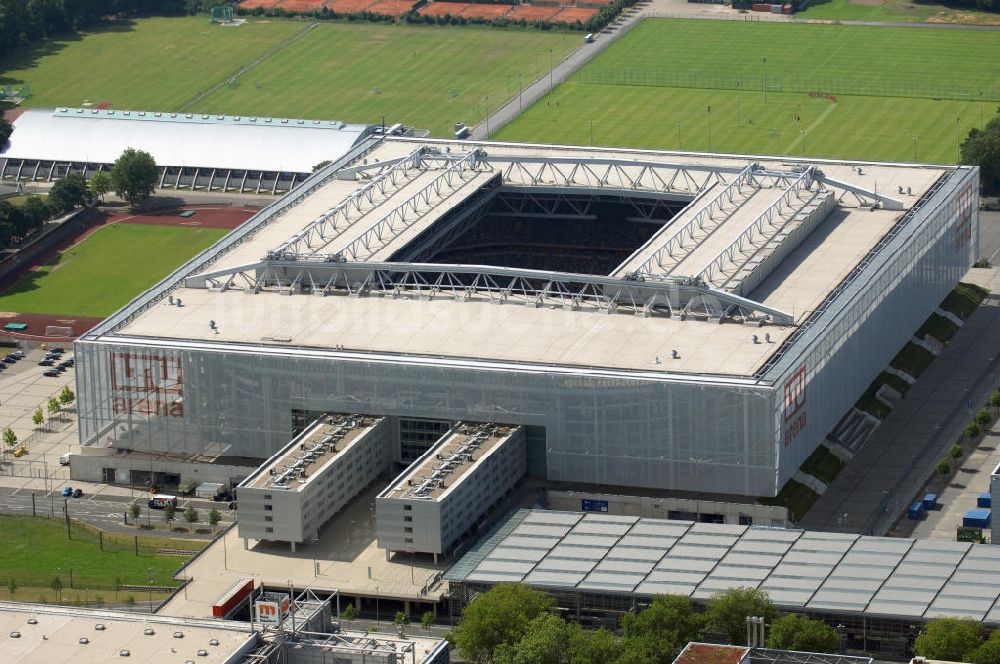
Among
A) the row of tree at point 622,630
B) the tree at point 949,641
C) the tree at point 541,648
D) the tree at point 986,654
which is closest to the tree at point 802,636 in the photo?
the row of tree at point 622,630

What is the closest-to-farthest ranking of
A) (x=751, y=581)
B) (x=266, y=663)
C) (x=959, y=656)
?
1. (x=266, y=663)
2. (x=959, y=656)
3. (x=751, y=581)

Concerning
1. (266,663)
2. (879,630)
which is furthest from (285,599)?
(879,630)

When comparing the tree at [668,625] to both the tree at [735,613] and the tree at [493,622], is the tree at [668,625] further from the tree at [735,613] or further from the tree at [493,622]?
the tree at [493,622]

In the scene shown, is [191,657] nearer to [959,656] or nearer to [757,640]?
[757,640]

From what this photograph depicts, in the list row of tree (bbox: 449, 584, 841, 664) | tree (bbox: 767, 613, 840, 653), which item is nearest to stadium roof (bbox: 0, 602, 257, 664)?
row of tree (bbox: 449, 584, 841, 664)

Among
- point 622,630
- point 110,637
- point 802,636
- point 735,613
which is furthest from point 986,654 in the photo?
point 110,637

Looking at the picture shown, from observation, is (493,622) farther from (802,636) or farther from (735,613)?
(802,636)
